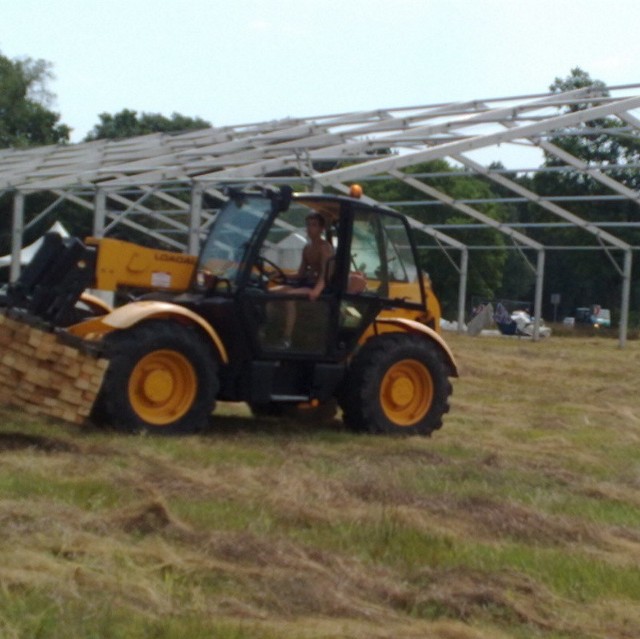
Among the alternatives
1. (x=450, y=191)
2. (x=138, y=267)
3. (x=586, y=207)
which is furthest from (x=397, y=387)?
(x=450, y=191)

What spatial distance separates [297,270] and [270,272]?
33 cm

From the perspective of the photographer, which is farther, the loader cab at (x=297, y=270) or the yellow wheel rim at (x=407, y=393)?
the yellow wheel rim at (x=407, y=393)

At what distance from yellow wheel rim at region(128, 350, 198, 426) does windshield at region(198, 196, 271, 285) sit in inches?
33.8

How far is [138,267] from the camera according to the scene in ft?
37.2

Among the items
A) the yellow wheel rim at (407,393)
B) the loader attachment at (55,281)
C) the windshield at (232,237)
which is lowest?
the yellow wheel rim at (407,393)

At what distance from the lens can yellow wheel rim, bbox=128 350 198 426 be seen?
10.8 metres

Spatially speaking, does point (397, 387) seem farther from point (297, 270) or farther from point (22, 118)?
point (22, 118)

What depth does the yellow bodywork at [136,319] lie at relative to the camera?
34.9ft

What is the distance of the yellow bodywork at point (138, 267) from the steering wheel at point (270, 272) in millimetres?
625

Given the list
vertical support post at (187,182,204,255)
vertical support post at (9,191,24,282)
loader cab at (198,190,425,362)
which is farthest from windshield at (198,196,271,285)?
vertical support post at (9,191,24,282)

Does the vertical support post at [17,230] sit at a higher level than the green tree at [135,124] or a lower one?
lower

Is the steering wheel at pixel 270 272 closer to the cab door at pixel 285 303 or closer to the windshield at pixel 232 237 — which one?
the cab door at pixel 285 303

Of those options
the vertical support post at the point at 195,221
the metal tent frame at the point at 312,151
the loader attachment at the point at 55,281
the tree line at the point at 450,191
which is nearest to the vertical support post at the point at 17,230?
the metal tent frame at the point at 312,151

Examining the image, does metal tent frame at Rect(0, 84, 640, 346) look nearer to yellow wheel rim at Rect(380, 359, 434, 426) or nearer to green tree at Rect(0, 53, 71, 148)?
yellow wheel rim at Rect(380, 359, 434, 426)
